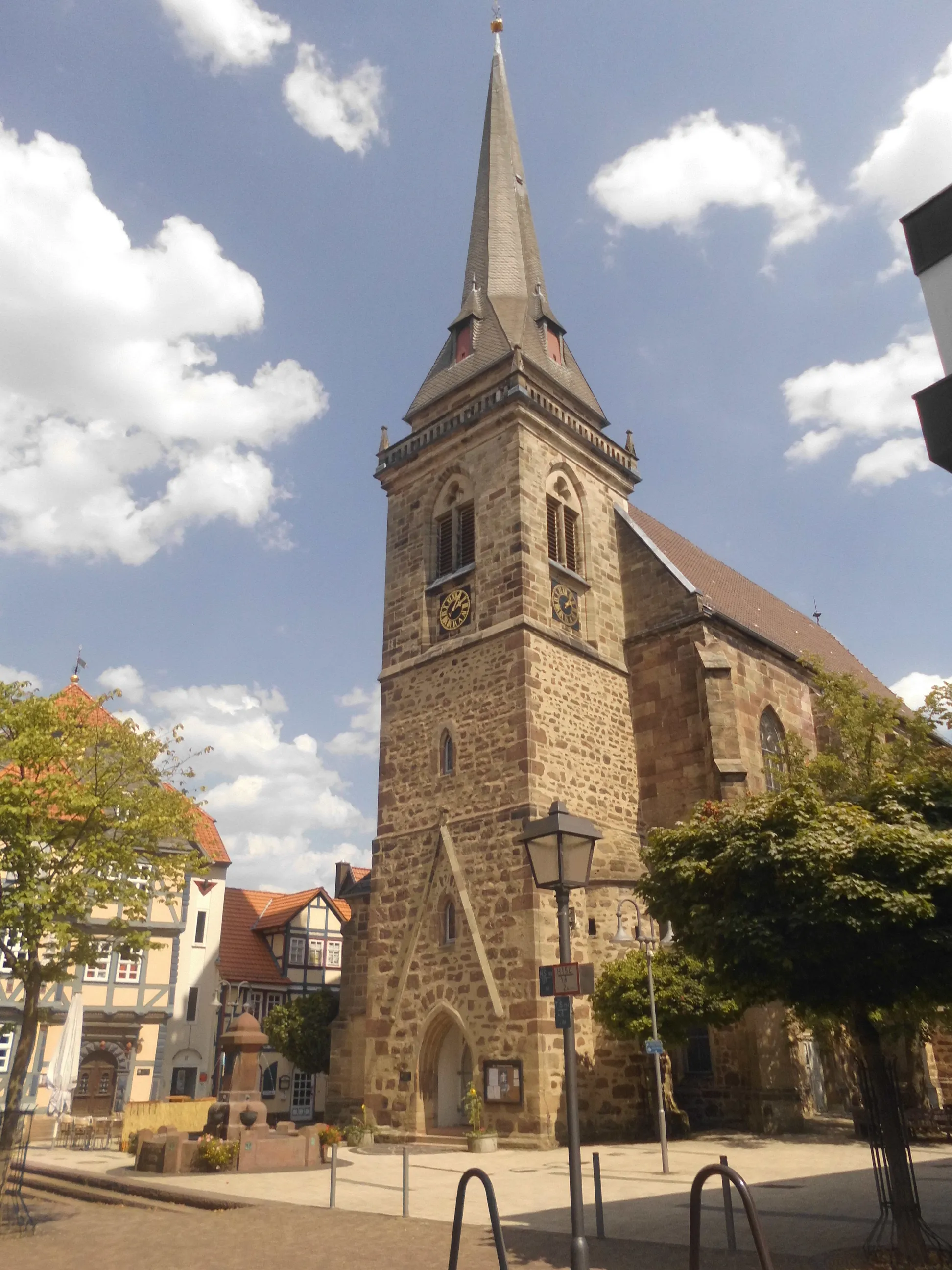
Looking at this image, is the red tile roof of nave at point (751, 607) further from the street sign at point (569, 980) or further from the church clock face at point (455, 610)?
the street sign at point (569, 980)

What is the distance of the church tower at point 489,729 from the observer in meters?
19.3

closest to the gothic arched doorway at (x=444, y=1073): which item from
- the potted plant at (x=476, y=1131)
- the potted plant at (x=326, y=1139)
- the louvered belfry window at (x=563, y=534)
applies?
the potted plant at (x=476, y=1131)

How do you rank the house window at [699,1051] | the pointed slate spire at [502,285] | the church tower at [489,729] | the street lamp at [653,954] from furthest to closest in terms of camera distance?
1. the pointed slate spire at [502,285]
2. the house window at [699,1051]
3. the church tower at [489,729]
4. the street lamp at [653,954]

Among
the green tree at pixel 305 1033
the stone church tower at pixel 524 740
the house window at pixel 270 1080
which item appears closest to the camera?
the stone church tower at pixel 524 740

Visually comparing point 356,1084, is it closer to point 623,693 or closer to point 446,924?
point 446,924

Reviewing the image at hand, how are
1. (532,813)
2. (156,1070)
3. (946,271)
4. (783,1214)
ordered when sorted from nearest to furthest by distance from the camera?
(946,271) → (783,1214) → (532,813) → (156,1070)

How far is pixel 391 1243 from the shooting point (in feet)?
30.1

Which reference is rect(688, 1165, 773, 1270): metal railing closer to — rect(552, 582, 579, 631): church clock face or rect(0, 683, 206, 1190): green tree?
rect(0, 683, 206, 1190): green tree

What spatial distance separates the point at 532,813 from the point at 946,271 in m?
13.2

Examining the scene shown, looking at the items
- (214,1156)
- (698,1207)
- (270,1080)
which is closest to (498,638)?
(214,1156)

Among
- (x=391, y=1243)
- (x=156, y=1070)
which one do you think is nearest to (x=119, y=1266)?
(x=391, y=1243)

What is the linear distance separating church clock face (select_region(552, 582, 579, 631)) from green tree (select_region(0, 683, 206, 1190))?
11.4 metres

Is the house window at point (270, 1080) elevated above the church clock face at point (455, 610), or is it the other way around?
the church clock face at point (455, 610)

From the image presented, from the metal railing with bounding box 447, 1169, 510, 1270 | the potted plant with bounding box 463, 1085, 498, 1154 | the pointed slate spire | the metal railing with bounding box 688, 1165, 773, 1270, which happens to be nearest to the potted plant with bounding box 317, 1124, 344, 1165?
the potted plant with bounding box 463, 1085, 498, 1154
